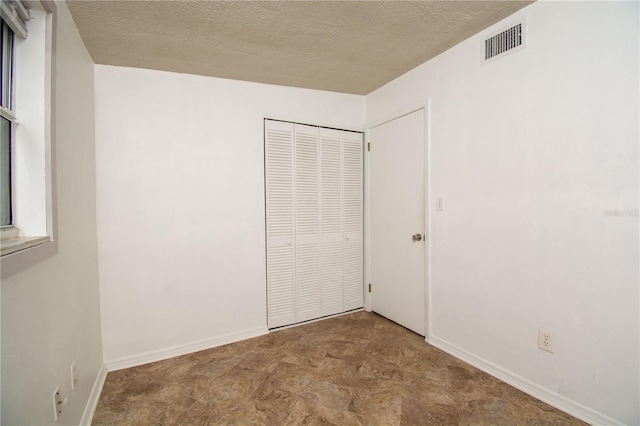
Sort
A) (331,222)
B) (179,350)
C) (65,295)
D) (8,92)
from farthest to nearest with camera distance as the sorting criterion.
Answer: (331,222), (179,350), (65,295), (8,92)

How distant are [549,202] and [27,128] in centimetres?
262

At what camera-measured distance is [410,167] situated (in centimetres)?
274

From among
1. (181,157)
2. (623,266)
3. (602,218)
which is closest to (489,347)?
(623,266)

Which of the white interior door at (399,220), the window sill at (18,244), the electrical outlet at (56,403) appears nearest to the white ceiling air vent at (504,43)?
the white interior door at (399,220)

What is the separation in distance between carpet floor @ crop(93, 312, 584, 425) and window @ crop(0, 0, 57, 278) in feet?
4.08

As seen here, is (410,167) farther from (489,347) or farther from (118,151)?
(118,151)

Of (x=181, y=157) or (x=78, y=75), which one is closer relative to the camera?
(x=78, y=75)

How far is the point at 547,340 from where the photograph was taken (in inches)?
70.5

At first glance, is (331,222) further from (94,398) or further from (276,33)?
(94,398)

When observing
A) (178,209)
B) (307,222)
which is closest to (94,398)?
(178,209)

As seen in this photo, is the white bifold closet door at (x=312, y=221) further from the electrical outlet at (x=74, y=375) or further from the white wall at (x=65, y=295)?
the electrical outlet at (x=74, y=375)

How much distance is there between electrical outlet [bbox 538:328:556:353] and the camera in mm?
1764

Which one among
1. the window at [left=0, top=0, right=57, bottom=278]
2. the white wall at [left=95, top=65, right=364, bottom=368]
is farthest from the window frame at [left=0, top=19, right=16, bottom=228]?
the white wall at [left=95, top=65, right=364, bottom=368]

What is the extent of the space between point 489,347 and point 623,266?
3.20 ft
